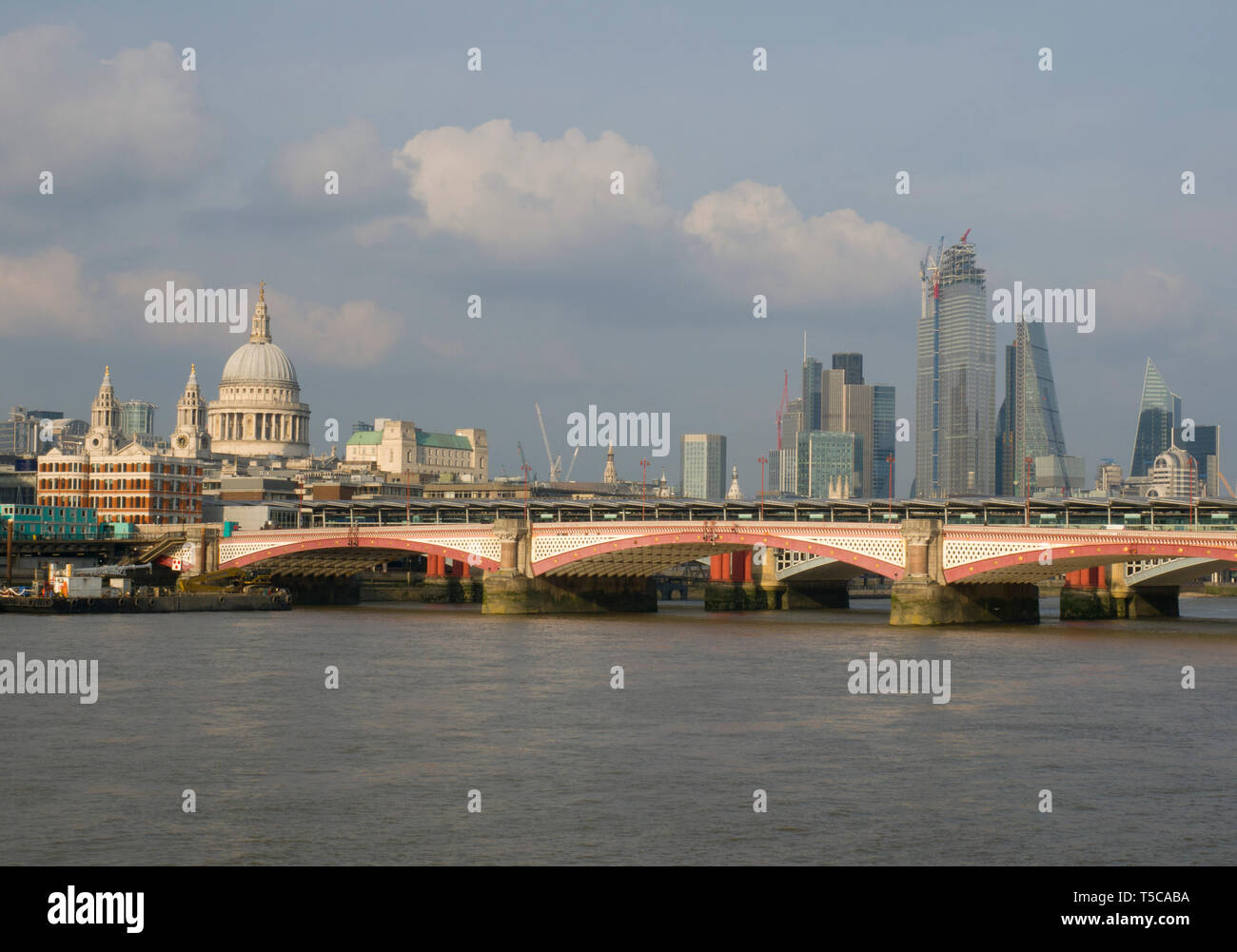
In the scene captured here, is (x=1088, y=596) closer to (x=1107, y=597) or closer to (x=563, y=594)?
(x=1107, y=597)

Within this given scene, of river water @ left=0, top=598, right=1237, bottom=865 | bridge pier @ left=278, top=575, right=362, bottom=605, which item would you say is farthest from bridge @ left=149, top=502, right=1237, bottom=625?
river water @ left=0, top=598, right=1237, bottom=865

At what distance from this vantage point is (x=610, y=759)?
107 ft

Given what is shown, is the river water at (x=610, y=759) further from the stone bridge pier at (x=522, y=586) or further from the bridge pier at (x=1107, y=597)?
the bridge pier at (x=1107, y=597)

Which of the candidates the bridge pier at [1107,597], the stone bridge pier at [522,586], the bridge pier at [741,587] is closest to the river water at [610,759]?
the stone bridge pier at [522,586]

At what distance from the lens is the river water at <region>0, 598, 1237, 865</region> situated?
24750mm

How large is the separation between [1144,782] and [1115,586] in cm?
6813

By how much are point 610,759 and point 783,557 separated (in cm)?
7929

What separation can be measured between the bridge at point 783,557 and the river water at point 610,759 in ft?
49.2

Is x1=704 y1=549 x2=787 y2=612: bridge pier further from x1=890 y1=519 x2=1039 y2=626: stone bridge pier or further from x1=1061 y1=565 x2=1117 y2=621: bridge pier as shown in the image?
x1=890 y1=519 x2=1039 y2=626: stone bridge pier

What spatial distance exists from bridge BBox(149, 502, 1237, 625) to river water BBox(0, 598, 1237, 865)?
15.0 meters

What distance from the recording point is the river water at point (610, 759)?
2475cm
